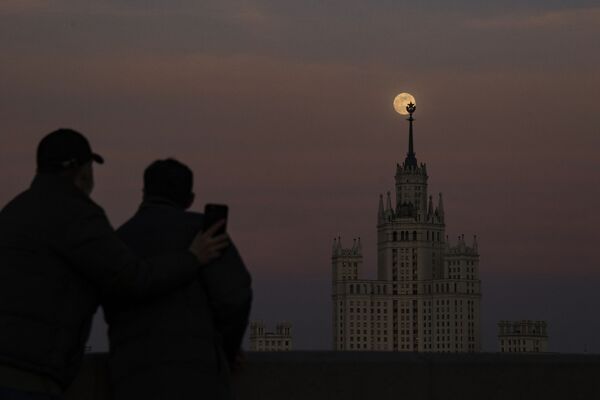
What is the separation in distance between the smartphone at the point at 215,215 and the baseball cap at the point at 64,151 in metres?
0.57

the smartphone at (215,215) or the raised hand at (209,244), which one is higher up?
the smartphone at (215,215)

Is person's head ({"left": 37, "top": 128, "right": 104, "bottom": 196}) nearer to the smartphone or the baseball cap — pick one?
the baseball cap

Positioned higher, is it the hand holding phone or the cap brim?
the cap brim

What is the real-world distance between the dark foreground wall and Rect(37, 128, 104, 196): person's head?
156cm

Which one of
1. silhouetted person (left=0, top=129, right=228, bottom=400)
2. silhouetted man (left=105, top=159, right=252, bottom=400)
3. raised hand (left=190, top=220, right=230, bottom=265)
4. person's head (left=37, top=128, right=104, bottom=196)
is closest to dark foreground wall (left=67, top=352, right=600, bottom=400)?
silhouetted man (left=105, top=159, right=252, bottom=400)

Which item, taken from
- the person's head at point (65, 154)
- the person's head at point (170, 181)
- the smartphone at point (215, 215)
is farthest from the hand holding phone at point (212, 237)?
the person's head at point (65, 154)

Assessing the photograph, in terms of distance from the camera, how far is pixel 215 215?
24.8 feet

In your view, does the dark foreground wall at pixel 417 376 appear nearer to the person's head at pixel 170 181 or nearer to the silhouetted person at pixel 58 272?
the person's head at pixel 170 181

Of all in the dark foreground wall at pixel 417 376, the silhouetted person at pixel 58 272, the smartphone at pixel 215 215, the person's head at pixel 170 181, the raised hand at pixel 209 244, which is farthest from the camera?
the dark foreground wall at pixel 417 376

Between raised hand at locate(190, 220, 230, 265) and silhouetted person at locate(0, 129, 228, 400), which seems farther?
raised hand at locate(190, 220, 230, 265)

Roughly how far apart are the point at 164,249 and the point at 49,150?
2.39 feet

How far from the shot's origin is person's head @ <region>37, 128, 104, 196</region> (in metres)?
7.33

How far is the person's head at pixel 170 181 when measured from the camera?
7723 millimetres

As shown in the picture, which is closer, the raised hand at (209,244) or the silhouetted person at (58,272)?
the silhouetted person at (58,272)
